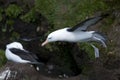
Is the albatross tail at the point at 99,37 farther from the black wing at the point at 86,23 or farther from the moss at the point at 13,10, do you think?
the moss at the point at 13,10

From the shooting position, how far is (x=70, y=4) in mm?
10359

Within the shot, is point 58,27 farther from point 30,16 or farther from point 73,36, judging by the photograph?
point 73,36

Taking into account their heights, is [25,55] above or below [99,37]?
below

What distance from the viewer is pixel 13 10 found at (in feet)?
34.9

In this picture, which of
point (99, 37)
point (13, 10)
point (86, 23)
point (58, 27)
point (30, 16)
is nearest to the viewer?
point (86, 23)

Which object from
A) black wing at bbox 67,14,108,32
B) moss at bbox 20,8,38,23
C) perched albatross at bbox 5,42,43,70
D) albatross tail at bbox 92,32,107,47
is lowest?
moss at bbox 20,8,38,23

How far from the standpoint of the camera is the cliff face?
8461 millimetres

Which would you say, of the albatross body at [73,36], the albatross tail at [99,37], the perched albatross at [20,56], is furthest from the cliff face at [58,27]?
the albatross body at [73,36]

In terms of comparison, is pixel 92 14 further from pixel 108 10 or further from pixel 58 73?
pixel 58 73

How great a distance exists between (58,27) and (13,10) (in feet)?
4.48

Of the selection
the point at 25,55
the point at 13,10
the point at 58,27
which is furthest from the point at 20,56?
the point at 13,10

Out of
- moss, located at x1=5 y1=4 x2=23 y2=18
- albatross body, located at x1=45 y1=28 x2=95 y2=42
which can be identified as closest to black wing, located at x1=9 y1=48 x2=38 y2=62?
albatross body, located at x1=45 y1=28 x2=95 y2=42

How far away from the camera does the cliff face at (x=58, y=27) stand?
8461 mm

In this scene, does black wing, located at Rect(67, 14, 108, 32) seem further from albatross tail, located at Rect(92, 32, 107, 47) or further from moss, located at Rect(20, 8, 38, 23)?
moss, located at Rect(20, 8, 38, 23)
